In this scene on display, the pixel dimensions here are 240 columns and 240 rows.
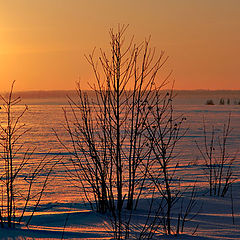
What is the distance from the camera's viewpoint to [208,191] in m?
6.53

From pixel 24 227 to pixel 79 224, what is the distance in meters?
0.58

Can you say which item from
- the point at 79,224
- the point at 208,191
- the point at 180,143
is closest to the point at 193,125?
the point at 180,143

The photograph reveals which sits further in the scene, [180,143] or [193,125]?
[193,125]

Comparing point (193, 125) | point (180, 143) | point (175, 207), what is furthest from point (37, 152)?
point (193, 125)

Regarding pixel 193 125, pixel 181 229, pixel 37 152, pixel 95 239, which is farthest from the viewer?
pixel 193 125

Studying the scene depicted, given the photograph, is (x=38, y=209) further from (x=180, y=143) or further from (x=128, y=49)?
(x=180, y=143)

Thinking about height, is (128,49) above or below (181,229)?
above

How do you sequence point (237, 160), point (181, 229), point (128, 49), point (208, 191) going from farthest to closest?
1. point (237, 160)
2. point (208, 191)
3. point (128, 49)
4. point (181, 229)

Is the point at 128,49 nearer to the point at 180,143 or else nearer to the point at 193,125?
the point at 180,143

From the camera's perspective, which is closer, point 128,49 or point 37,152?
point 128,49

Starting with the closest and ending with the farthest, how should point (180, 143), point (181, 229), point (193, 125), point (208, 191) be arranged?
point (181, 229) < point (208, 191) < point (180, 143) < point (193, 125)

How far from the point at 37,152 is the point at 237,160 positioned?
4870mm

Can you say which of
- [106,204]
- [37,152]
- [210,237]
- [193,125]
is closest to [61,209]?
[106,204]

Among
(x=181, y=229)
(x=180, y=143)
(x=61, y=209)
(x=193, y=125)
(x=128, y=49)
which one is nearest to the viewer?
(x=181, y=229)
